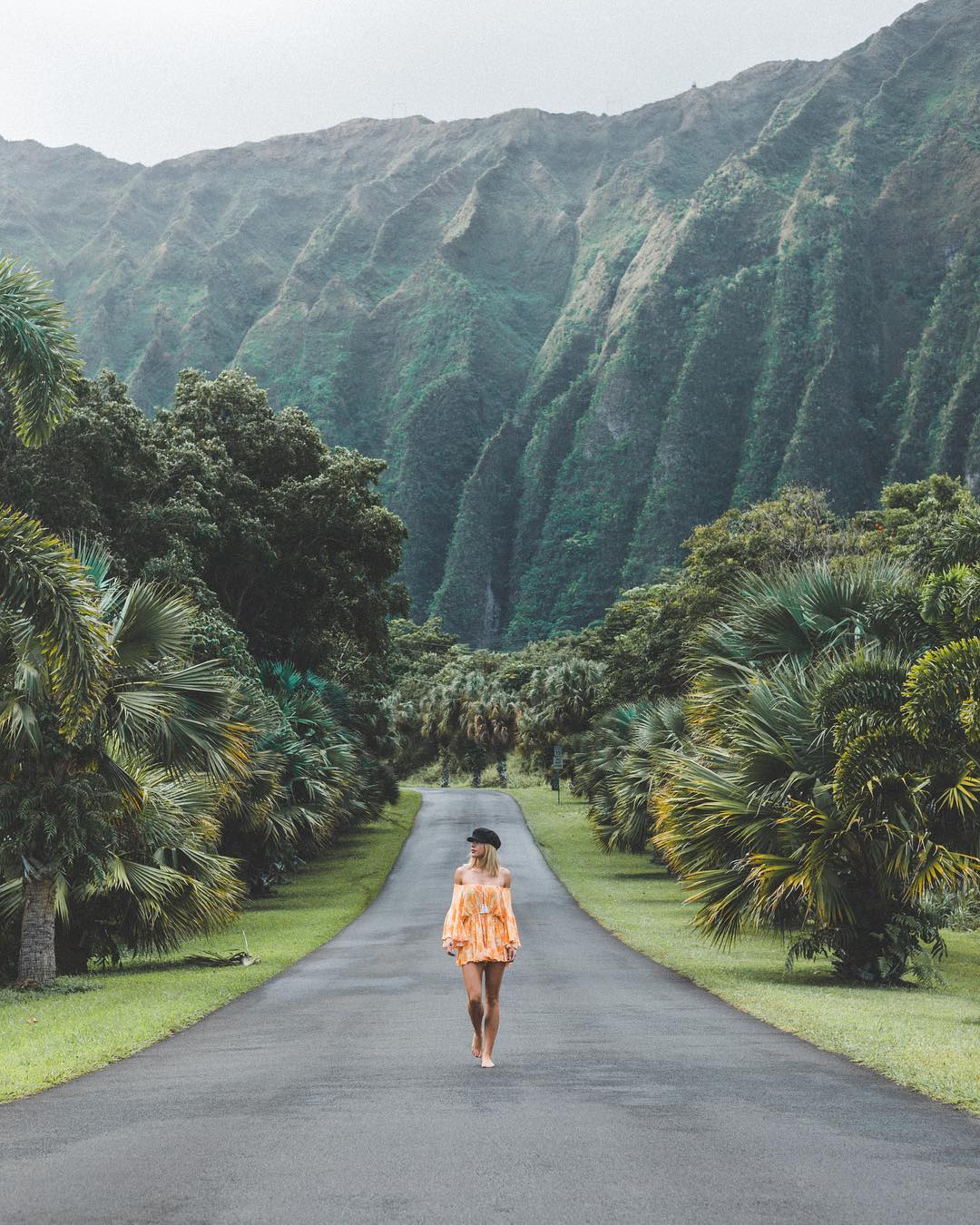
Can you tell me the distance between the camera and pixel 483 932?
27.4ft

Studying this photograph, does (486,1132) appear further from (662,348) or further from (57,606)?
(662,348)

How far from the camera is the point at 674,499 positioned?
148125mm

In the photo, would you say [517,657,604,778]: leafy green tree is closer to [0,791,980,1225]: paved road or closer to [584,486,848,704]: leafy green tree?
[584,486,848,704]: leafy green tree

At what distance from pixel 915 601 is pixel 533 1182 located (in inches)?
458

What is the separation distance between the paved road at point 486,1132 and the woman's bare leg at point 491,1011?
0.18 m

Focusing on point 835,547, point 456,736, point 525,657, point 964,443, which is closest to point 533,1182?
point 835,547

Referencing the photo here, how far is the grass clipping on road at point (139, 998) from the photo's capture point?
9.48 meters

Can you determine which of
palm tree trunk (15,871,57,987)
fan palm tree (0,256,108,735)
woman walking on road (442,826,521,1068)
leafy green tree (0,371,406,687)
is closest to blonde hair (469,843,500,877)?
woman walking on road (442,826,521,1068)

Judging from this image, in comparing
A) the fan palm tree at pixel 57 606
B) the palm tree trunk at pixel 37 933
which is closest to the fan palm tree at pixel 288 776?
the palm tree trunk at pixel 37 933

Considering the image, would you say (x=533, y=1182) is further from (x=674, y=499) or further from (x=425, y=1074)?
(x=674, y=499)

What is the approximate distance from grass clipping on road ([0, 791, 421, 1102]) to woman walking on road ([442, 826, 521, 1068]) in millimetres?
2921

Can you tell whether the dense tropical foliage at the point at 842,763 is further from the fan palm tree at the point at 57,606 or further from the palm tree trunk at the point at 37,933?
the palm tree trunk at the point at 37,933

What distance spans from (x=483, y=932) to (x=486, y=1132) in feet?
6.85

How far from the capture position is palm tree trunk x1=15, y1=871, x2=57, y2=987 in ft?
49.7
